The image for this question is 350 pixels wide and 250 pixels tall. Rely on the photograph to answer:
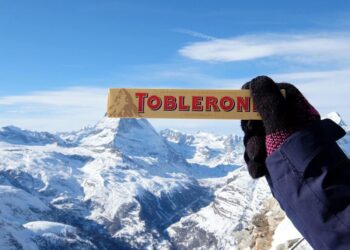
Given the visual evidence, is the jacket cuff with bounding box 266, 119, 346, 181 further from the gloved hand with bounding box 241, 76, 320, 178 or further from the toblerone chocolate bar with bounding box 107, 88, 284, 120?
the toblerone chocolate bar with bounding box 107, 88, 284, 120

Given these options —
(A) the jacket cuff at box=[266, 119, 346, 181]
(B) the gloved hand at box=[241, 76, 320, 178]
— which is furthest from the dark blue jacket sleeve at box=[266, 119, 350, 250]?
(B) the gloved hand at box=[241, 76, 320, 178]

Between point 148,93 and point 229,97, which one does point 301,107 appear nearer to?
point 229,97

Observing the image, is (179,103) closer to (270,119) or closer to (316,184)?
(270,119)

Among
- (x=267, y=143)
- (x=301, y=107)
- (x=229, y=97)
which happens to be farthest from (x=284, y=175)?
(x=229, y=97)

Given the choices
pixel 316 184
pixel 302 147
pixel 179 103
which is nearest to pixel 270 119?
pixel 302 147

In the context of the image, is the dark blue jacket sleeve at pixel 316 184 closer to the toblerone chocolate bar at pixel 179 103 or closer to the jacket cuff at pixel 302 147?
the jacket cuff at pixel 302 147
